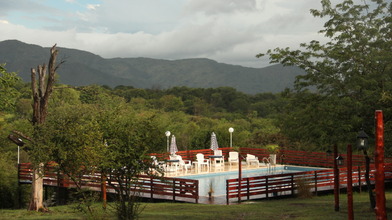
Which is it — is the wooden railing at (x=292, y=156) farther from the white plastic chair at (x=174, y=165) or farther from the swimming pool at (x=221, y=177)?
the white plastic chair at (x=174, y=165)

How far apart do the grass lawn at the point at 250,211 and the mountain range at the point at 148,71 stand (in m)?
86.2

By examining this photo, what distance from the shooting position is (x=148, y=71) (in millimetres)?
145500

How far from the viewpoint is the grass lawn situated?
10.4 metres

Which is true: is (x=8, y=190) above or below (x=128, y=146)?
below

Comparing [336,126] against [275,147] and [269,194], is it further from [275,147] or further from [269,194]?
[275,147]

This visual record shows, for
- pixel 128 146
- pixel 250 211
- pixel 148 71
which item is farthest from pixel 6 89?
pixel 148 71

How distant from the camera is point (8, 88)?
42.3 ft

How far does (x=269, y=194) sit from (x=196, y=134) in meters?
12.5

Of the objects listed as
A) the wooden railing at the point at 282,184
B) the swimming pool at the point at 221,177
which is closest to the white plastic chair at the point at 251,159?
the swimming pool at the point at 221,177

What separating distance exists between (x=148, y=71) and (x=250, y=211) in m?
136

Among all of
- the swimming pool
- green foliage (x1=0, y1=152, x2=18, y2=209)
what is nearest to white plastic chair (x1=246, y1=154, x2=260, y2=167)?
the swimming pool

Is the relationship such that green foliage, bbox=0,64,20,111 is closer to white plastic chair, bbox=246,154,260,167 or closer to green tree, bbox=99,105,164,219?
green tree, bbox=99,105,164,219

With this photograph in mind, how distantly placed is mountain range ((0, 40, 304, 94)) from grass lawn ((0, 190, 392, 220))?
3395 inches

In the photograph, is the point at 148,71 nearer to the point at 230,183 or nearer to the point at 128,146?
the point at 230,183
